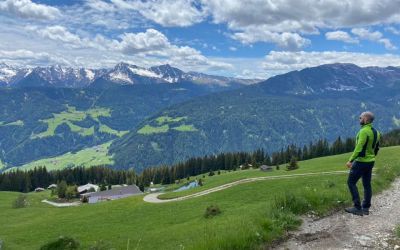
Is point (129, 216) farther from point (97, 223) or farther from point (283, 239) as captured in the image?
point (283, 239)

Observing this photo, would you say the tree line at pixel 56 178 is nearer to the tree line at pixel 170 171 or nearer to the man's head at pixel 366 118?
the tree line at pixel 170 171

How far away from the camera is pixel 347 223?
56.3 ft

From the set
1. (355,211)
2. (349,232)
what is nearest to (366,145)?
(355,211)

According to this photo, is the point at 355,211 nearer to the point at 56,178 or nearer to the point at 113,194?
the point at 113,194

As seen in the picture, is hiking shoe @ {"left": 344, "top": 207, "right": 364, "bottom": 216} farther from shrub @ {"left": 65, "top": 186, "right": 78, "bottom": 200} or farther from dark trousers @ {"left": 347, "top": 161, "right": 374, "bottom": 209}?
shrub @ {"left": 65, "top": 186, "right": 78, "bottom": 200}

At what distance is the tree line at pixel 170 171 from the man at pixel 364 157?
405 ft

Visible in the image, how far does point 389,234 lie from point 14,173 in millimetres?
162278

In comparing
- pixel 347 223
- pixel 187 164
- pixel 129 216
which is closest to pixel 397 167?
pixel 347 223

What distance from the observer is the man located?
18.0 meters

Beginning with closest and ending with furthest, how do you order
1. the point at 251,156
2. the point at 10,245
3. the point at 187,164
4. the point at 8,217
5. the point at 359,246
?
1. the point at 359,246
2. the point at 10,245
3. the point at 8,217
4. the point at 251,156
5. the point at 187,164

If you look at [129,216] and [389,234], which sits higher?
[389,234]

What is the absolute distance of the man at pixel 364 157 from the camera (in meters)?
18.0

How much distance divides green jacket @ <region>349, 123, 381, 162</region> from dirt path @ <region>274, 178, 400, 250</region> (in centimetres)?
271

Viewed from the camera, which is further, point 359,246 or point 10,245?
point 10,245
